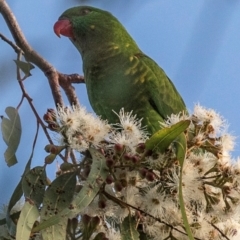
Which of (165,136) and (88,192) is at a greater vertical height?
(165,136)

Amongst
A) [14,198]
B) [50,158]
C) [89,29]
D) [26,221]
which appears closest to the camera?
[26,221]

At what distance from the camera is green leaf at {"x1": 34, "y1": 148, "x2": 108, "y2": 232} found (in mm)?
1261

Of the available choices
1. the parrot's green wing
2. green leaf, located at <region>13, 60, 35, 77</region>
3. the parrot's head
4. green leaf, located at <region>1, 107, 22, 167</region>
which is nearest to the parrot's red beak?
the parrot's head

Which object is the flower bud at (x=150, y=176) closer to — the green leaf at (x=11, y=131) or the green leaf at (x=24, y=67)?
the green leaf at (x=11, y=131)

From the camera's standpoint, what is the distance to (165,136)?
133 centimetres

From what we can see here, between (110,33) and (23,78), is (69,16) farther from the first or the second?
(23,78)

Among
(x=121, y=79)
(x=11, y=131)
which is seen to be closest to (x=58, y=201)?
(x=11, y=131)

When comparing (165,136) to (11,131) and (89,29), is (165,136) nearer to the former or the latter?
(11,131)

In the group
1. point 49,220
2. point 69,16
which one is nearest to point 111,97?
point 69,16

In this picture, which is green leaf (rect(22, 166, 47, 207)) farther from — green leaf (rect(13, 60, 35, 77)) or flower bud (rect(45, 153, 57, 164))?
green leaf (rect(13, 60, 35, 77))

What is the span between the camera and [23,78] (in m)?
1.80

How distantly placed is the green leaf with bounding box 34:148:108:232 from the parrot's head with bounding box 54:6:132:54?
1.35 m

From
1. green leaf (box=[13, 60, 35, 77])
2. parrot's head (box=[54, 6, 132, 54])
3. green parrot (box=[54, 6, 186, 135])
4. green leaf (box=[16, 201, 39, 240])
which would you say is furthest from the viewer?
parrot's head (box=[54, 6, 132, 54])

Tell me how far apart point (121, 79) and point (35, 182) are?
1.00 metres
